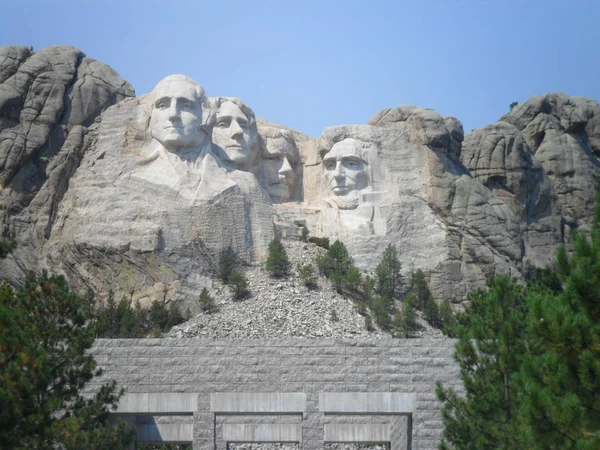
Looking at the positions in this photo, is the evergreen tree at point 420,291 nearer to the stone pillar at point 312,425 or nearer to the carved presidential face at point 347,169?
the carved presidential face at point 347,169

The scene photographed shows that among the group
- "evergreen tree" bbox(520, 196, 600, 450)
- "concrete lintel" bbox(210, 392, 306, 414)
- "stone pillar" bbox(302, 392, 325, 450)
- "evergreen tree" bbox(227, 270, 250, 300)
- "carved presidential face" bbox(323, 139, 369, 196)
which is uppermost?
"carved presidential face" bbox(323, 139, 369, 196)

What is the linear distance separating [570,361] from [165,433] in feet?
26.6

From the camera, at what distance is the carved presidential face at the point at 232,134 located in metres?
25.8

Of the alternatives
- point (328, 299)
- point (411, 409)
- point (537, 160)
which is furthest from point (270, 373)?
point (537, 160)

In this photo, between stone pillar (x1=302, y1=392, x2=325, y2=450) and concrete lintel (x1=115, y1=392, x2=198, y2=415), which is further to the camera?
concrete lintel (x1=115, y1=392, x2=198, y2=415)

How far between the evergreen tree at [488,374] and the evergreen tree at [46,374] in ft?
13.3

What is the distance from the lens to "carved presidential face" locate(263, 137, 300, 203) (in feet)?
87.6

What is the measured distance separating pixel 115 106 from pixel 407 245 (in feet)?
23.6

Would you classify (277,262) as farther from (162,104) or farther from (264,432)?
(264,432)

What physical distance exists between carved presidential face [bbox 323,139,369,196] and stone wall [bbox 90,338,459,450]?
10585mm

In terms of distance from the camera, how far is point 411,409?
50.0 ft

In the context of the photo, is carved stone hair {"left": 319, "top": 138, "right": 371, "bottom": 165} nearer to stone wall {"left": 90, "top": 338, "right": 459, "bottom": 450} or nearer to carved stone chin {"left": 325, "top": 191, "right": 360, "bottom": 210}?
carved stone chin {"left": 325, "top": 191, "right": 360, "bottom": 210}

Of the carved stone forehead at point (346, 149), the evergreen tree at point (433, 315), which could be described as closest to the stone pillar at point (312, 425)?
the evergreen tree at point (433, 315)

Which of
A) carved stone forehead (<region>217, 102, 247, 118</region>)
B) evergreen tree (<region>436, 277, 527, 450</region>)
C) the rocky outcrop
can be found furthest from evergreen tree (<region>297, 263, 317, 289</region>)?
evergreen tree (<region>436, 277, 527, 450</region>)
